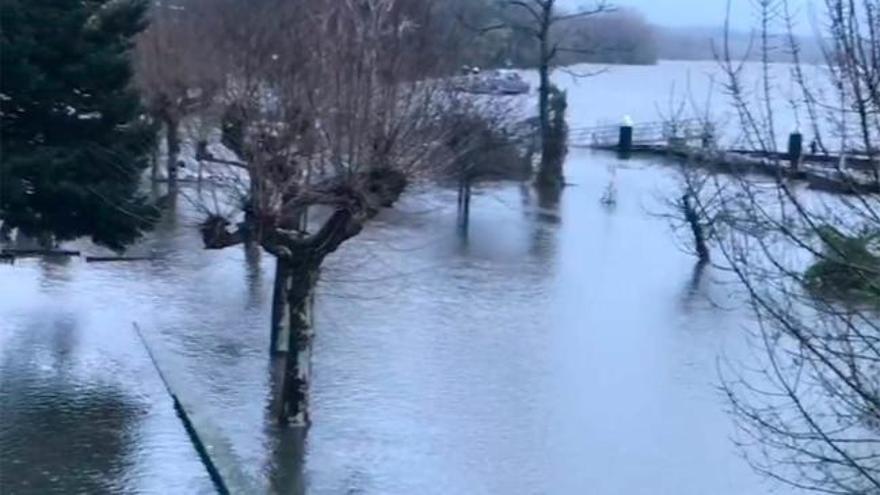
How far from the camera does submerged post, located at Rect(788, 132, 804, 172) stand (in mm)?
6172

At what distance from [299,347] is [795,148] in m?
5.75

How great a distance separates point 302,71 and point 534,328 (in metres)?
4.93

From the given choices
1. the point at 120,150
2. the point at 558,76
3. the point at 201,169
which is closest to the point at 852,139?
the point at 201,169

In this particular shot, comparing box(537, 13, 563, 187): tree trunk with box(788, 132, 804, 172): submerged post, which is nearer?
box(788, 132, 804, 172): submerged post

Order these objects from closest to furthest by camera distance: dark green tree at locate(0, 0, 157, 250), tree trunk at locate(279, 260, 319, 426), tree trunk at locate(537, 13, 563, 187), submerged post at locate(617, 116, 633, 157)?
tree trunk at locate(279, 260, 319, 426) < dark green tree at locate(0, 0, 157, 250) < tree trunk at locate(537, 13, 563, 187) < submerged post at locate(617, 116, 633, 157)

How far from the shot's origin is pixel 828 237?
18.5 ft

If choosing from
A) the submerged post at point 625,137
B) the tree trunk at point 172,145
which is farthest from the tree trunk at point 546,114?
the tree trunk at point 172,145

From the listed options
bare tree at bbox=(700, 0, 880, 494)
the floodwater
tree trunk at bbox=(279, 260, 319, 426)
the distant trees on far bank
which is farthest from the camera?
the distant trees on far bank

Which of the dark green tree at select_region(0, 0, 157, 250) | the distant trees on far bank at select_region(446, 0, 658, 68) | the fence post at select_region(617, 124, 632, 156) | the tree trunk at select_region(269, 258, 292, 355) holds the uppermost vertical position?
the distant trees on far bank at select_region(446, 0, 658, 68)

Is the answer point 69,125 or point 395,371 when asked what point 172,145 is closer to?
point 69,125

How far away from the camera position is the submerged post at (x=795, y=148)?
243 inches

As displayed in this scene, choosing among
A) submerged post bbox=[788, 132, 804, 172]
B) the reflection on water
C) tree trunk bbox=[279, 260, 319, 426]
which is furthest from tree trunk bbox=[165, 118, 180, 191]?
submerged post bbox=[788, 132, 804, 172]

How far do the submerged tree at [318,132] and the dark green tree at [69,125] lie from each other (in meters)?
1.80

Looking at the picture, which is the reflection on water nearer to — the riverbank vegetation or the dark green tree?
the dark green tree
